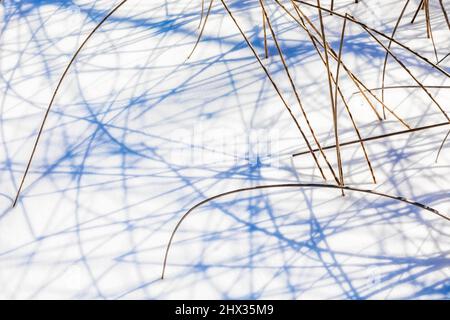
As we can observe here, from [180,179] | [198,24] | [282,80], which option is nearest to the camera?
[180,179]

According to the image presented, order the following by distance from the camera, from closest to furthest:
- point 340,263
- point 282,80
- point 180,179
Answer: point 340,263 → point 180,179 → point 282,80

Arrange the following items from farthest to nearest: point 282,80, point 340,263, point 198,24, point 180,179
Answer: point 198,24
point 282,80
point 180,179
point 340,263

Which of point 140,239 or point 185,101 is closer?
point 140,239

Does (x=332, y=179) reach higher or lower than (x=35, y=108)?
lower

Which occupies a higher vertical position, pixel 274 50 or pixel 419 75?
pixel 274 50

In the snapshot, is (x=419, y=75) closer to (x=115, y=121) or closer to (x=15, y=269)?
(x=115, y=121)

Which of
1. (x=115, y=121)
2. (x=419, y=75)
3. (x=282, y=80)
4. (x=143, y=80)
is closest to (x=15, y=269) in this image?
(x=115, y=121)

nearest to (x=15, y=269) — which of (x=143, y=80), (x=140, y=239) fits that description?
(x=140, y=239)

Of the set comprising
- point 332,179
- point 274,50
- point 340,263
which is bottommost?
point 340,263

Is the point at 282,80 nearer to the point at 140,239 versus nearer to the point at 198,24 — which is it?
the point at 198,24
